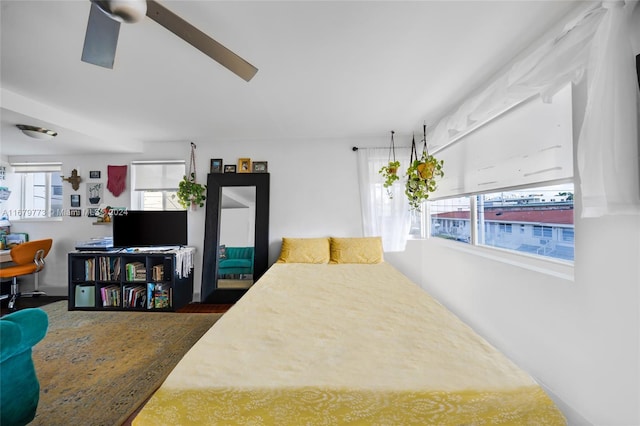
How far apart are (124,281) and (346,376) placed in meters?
3.51

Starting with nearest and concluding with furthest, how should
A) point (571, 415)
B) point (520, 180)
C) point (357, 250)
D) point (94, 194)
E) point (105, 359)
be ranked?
point (571, 415) < point (520, 180) < point (105, 359) < point (357, 250) < point (94, 194)

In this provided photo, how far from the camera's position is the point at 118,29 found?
118 cm

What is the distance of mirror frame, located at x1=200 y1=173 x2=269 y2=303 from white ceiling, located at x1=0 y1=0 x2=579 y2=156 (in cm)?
75

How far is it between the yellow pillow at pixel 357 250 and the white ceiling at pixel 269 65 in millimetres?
1487

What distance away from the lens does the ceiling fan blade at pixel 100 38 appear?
1143mm

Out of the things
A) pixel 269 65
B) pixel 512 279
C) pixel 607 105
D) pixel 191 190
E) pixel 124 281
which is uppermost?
pixel 269 65

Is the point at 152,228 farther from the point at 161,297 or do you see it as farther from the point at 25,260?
the point at 25,260

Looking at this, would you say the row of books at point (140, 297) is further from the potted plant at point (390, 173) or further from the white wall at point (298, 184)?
the potted plant at point (390, 173)

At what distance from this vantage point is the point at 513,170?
6.07ft

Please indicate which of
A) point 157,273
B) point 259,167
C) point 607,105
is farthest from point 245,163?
point 607,105

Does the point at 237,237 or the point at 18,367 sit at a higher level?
the point at 237,237

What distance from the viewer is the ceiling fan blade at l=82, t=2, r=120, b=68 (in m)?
1.14

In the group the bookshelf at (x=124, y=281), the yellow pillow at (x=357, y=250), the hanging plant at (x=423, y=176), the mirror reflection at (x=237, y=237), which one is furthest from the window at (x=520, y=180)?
the bookshelf at (x=124, y=281)

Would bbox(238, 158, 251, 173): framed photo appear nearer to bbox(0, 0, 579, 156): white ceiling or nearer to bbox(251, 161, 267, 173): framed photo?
bbox(251, 161, 267, 173): framed photo
